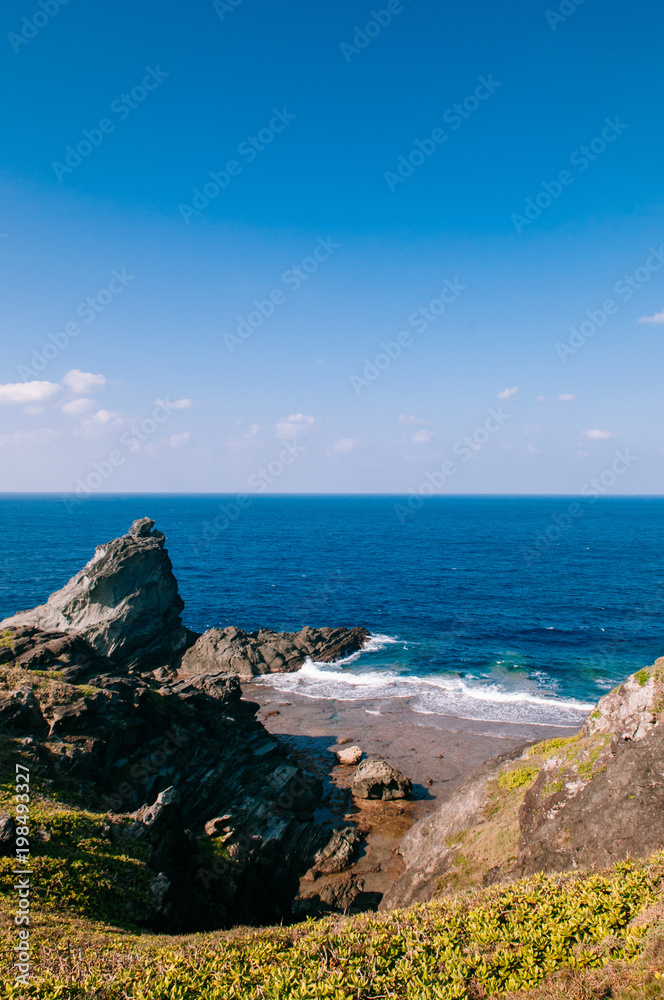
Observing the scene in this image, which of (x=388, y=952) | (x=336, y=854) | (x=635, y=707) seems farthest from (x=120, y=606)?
(x=635, y=707)

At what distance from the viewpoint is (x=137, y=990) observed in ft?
33.9

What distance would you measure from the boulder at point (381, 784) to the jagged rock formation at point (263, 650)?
2571 cm

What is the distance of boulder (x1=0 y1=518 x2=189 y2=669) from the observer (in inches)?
2127

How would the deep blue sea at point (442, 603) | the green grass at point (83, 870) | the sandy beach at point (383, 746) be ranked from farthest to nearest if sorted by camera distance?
the deep blue sea at point (442, 603), the sandy beach at point (383, 746), the green grass at point (83, 870)

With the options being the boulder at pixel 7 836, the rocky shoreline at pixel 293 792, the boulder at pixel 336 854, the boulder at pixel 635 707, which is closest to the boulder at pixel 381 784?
the rocky shoreline at pixel 293 792

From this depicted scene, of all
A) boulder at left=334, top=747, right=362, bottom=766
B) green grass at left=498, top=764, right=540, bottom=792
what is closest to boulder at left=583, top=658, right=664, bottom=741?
green grass at left=498, top=764, right=540, bottom=792

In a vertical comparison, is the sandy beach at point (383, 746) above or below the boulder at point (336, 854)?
below

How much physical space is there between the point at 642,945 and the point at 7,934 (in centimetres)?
1463

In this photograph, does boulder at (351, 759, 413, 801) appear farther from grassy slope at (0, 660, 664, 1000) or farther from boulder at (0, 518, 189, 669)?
boulder at (0, 518, 189, 669)

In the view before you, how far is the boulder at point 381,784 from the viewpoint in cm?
3500

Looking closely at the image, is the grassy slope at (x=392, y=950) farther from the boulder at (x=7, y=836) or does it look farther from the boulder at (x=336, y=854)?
the boulder at (x=336, y=854)

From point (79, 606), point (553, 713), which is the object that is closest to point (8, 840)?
point (79, 606)

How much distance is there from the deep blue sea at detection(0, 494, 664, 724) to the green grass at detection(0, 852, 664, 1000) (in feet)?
124

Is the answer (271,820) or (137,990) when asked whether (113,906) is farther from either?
(271,820)
